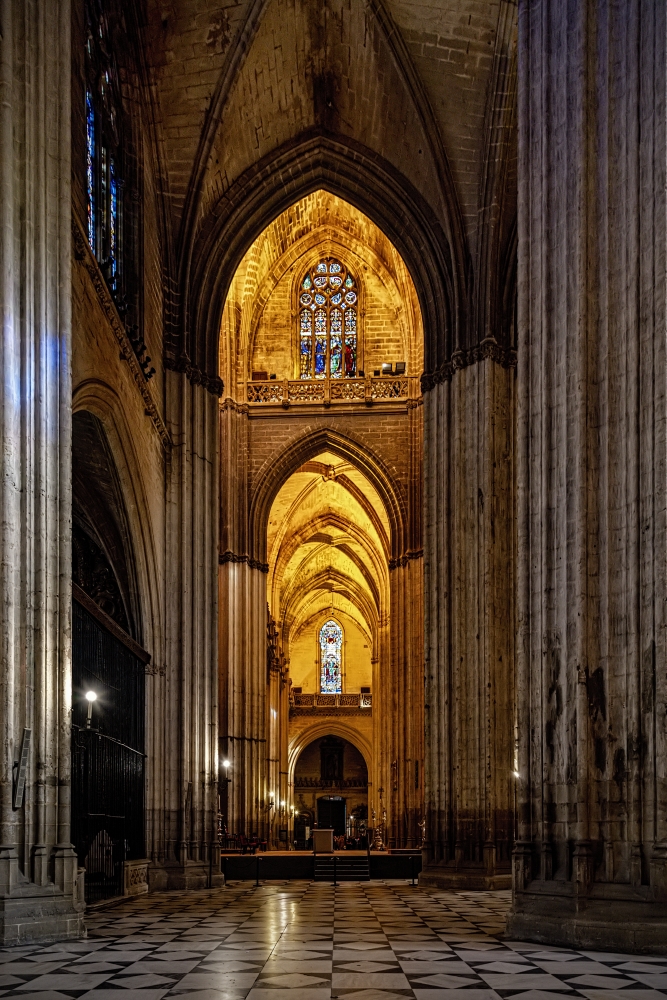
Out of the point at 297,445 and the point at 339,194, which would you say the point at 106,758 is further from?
the point at 297,445

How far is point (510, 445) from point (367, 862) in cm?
959

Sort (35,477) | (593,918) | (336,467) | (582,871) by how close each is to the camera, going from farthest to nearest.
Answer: (336,467)
(35,477)
(582,871)
(593,918)

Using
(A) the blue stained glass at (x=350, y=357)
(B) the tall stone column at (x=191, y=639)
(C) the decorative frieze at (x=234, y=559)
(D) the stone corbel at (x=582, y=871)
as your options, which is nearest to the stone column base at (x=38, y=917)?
(D) the stone corbel at (x=582, y=871)

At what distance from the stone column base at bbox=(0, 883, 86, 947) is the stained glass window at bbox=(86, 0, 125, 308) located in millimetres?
9185

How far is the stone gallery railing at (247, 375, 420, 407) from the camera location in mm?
32656

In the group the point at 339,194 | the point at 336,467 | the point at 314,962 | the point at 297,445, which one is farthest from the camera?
the point at 336,467

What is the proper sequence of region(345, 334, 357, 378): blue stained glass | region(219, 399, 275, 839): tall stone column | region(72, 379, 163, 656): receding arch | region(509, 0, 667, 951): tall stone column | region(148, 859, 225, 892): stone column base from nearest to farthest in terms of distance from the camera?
region(509, 0, 667, 951): tall stone column, region(72, 379, 163, 656): receding arch, region(148, 859, 225, 892): stone column base, region(219, 399, 275, 839): tall stone column, region(345, 334, 357, 378): blue stained glass

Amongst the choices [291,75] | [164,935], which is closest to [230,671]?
[291,75]

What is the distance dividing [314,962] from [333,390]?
24.6 meters

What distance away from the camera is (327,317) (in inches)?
1340

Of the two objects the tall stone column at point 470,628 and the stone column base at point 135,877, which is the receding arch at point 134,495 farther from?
the tall stone column at point 470,628

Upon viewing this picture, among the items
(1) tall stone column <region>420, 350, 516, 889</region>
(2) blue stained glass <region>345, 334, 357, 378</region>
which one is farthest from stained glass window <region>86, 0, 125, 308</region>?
(2) blue stained glass <region>345, 334, 357, 378</region>

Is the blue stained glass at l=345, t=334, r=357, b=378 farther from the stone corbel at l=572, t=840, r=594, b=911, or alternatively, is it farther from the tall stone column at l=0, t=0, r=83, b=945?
the stone corbel at l=572, t=840, r=594, b=911

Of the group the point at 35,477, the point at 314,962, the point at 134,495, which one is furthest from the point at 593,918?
the point at 134,495
